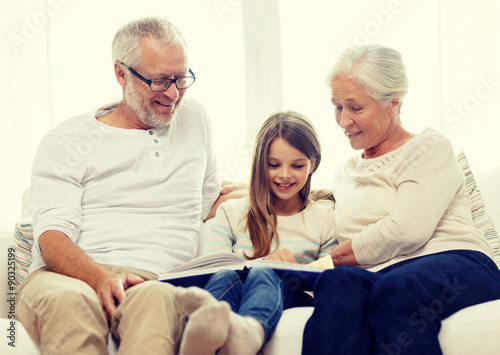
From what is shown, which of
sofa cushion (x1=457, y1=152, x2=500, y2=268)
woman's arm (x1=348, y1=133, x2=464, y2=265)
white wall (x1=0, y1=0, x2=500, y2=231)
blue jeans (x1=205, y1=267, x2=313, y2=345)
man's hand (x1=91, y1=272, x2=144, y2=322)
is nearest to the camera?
blue jeans (x1=205, y1=267, x2=313, y2=345)

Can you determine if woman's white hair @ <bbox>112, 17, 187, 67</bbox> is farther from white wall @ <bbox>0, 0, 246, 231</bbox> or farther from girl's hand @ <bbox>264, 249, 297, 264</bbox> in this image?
white wall @ <bbox>0, 0, 246, 231</bbox>

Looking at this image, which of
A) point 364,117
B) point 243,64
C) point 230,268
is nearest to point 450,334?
point 230,268

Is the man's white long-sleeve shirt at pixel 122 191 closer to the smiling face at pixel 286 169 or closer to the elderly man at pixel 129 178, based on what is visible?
the elderly man at pixel 129 178

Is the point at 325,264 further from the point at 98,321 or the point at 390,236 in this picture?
the point at 98,321

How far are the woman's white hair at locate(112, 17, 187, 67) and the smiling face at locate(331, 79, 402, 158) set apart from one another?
1.91 ft

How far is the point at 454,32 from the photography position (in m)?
2.96

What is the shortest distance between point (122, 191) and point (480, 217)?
1.21 meters

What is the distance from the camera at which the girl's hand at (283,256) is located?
1863mm

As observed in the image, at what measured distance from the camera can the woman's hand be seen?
182 centimetres

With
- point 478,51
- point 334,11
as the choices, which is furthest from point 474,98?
point 334,11

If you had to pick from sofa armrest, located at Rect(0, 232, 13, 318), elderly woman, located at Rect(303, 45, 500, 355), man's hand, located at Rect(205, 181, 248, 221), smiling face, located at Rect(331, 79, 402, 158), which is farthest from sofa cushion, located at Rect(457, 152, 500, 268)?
sofa armrest, located at Rect(0, 232, 13, 318)

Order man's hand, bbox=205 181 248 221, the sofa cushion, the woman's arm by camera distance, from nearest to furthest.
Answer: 1. the woman's arm
2. the sofa cushion
3. man's hand, bbox=205 181 248 221

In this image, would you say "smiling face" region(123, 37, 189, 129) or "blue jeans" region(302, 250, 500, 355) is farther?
"smiling face" region(123, 37, 189, 129)

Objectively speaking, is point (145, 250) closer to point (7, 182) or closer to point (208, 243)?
point (208, 243)
